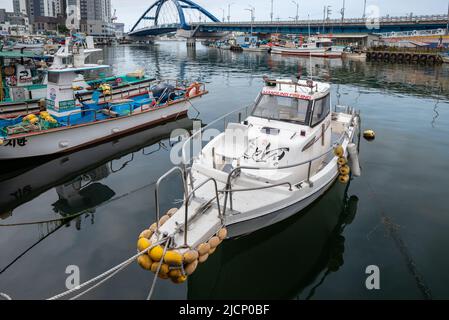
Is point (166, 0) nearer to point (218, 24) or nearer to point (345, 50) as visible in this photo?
point (218, 24)

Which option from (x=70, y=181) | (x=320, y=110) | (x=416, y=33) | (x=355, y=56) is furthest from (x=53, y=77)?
(x=416, y=33)

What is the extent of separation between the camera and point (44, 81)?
21.5 m

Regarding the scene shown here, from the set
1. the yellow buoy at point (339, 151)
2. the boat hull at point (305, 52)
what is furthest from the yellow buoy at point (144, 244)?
the boat hull at point (305, 52)

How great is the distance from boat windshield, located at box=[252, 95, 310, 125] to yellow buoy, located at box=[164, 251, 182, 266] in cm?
671

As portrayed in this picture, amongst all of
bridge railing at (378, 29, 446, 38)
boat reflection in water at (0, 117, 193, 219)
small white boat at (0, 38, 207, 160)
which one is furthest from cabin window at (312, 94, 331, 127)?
bridge railing at (378, 29, 446, 38)

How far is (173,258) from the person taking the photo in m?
5.49

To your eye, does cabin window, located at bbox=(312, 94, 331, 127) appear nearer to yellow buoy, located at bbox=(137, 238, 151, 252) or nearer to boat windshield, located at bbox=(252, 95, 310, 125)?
boat windshield, located at bbox=(252, 95, 310, 125)

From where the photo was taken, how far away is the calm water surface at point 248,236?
7348 millimetres

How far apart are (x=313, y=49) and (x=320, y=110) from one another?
2738 inches

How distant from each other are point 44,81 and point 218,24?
126635mm

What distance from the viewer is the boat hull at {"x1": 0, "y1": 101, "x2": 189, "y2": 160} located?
1398 centimetres

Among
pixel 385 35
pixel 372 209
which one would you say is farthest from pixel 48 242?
pixel 385 35

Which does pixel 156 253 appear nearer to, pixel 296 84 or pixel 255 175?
pixel 255 175

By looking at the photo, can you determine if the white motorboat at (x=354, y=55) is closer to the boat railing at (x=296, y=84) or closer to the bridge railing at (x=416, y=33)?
the bridge railing at (x=416, y=33)
